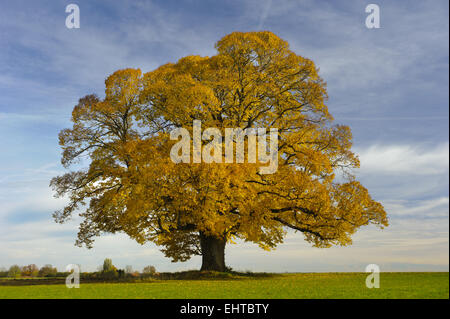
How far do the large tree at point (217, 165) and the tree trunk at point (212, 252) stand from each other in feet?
0.22

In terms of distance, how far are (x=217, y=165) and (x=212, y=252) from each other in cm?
677

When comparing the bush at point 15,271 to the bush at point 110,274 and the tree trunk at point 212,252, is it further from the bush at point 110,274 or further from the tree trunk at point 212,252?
the tree trunk at point 212,252

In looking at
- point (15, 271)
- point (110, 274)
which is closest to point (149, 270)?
point (110, 274)

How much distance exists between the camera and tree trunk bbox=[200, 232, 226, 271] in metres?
24.5

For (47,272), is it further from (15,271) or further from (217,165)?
(217,165)

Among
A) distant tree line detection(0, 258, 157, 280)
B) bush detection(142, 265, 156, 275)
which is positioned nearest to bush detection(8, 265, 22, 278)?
distant tree line detection(0, 258, 157, 280)

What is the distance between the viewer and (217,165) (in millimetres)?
20344

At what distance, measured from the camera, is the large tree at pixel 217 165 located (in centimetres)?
2108

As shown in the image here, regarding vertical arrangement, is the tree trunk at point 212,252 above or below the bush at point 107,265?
above

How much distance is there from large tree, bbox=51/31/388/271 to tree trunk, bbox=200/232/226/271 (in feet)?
0.22

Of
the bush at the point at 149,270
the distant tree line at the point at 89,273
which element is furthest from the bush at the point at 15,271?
the bush at the point at 149,270

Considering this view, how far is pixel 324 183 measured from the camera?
22953 millimetres
